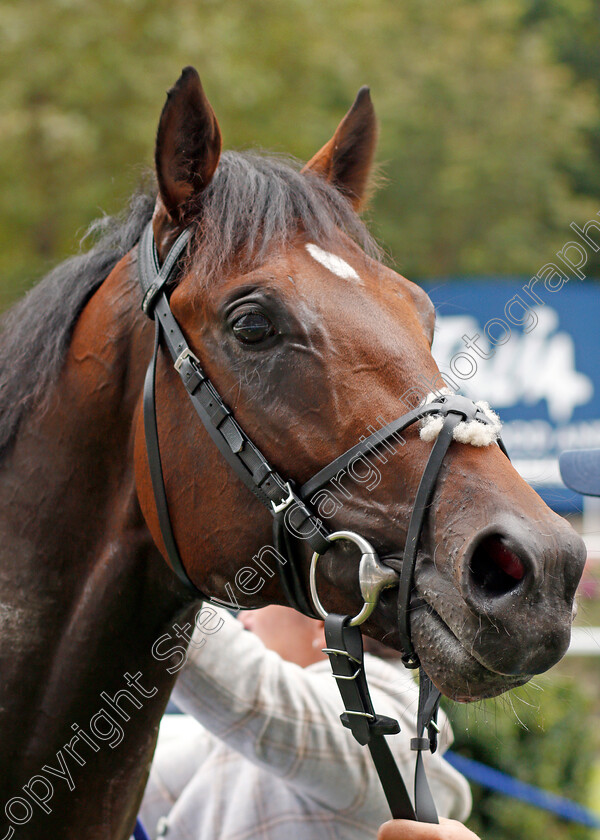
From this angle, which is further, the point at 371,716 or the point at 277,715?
the point at 277,715

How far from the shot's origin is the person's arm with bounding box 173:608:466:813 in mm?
2645

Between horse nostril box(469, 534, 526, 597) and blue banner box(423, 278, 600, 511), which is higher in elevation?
blue banner box(423, 278, 600, 511)

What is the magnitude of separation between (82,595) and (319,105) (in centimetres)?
1511

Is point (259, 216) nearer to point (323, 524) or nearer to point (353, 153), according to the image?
point (353, 153)

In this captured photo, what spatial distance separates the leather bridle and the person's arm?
565 mm

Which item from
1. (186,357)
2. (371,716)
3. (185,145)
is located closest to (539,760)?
(371,716)

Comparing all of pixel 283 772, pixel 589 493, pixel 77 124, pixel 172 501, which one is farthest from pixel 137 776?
pixel 77 124

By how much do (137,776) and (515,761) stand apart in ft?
10.9

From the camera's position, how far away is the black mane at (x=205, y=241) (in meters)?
2.14

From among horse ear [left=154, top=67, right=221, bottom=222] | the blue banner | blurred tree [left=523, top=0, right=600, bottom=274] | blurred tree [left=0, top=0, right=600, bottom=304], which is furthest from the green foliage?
blurred tree [left=523, top=0, right=600, bottom=274]

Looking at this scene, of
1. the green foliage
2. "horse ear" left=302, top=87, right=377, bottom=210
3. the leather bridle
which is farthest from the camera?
the green foliage

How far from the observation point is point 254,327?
2.01m

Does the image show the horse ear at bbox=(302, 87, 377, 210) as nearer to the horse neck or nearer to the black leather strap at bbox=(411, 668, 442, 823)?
the horse neck

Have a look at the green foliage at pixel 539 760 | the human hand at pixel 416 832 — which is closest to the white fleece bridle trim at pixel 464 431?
the human hand at pixel 416 832
